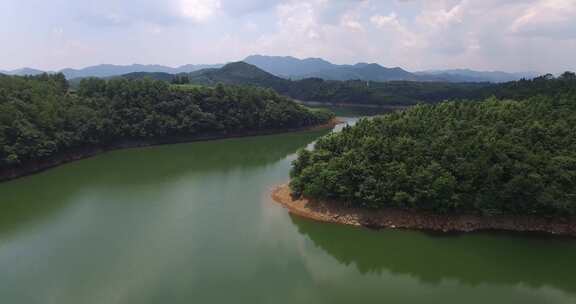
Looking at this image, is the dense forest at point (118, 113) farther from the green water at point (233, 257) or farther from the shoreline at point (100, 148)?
the green water at point (233, 257)

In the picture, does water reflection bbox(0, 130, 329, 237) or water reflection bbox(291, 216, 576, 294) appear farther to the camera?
water reflection bbox(0, 130, 329, 237)

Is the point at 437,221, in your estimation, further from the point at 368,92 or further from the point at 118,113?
the point at 368,92

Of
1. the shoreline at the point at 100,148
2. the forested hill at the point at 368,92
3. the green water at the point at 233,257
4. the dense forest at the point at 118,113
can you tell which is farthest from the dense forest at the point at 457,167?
the forested hill at the point at 368,92

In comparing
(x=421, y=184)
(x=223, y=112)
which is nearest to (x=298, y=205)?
(x=421, y=184)

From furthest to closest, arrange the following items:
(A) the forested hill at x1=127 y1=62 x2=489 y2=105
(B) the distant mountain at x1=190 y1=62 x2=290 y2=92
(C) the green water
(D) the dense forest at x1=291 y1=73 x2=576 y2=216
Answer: (B) the distant mountain at x1=190 y1=62 x2=290 y2=92 < (A) the forested hill at x1=127 y1=62 x2=489 y2=105 < (D) the dense forest at x1=291 y1=73 x2=576 y2=216 < (C) the green water

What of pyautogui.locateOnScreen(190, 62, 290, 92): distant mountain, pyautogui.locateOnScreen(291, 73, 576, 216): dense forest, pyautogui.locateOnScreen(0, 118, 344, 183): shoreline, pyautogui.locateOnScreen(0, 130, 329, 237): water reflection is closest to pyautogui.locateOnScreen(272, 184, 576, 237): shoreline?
pyautogui.locateOnScreen(291, 73, 576, 216): dense forest

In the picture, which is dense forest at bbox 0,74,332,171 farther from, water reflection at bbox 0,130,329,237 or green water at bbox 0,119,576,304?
green water at bbox 0,119,576,304
